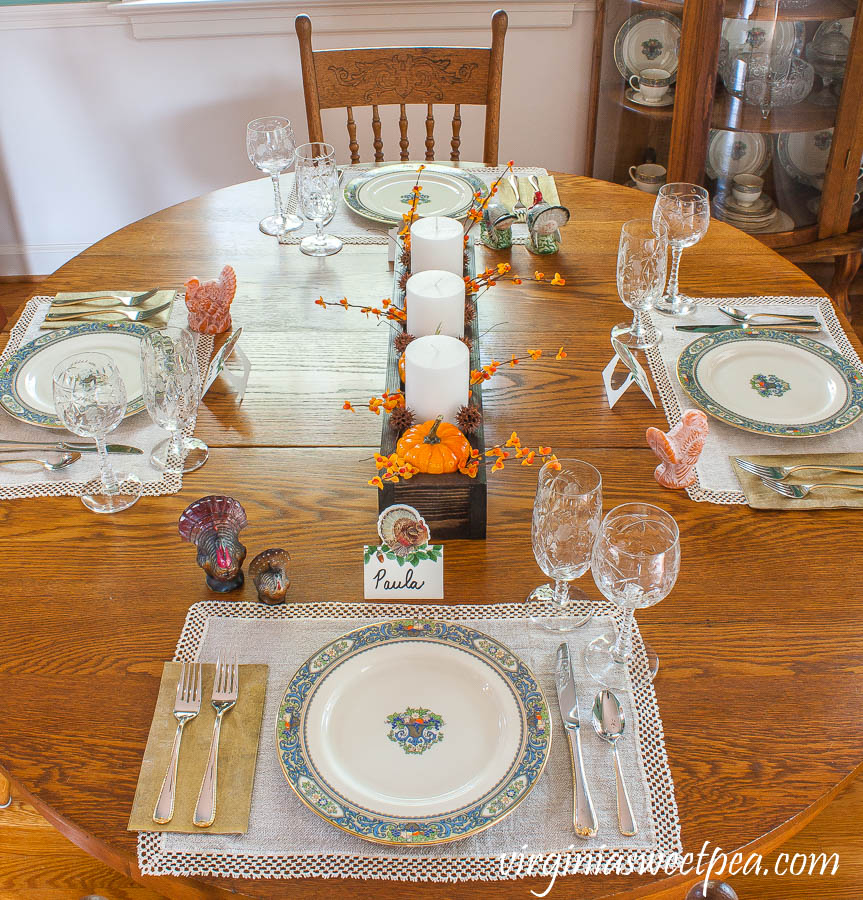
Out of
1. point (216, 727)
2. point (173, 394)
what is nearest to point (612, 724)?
point (216, 727)

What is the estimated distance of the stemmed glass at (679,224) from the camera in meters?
1.52

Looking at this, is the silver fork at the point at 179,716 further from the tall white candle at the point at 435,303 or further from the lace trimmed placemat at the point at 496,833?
the tall white candle at the point at 435,303

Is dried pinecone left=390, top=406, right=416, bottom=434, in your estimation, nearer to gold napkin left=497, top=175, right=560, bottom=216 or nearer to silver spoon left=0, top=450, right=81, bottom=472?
silver spoon left=0, top=450, right=81, bottom=472

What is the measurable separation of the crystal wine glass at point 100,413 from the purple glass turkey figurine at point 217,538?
0.57 feet

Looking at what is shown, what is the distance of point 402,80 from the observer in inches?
85.0

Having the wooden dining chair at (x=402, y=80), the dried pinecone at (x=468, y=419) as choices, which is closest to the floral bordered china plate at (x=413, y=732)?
the dried pinecone at (x=468, y=419)

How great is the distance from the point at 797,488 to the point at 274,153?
1.19 meters

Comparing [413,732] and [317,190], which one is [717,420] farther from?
[317,190]

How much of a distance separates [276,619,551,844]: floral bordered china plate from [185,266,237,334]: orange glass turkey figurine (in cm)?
71

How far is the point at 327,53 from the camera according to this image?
6.93 ft

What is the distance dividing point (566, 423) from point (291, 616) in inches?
20.2

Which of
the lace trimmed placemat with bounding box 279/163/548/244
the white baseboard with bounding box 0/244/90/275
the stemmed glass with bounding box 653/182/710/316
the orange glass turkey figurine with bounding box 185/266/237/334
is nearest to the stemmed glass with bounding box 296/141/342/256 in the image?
the lace trimmed placemat with bounding box 279/163/548/244

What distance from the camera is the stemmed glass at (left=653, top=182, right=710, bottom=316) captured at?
1.52 m

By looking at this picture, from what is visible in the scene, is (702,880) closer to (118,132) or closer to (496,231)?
(496,231)
